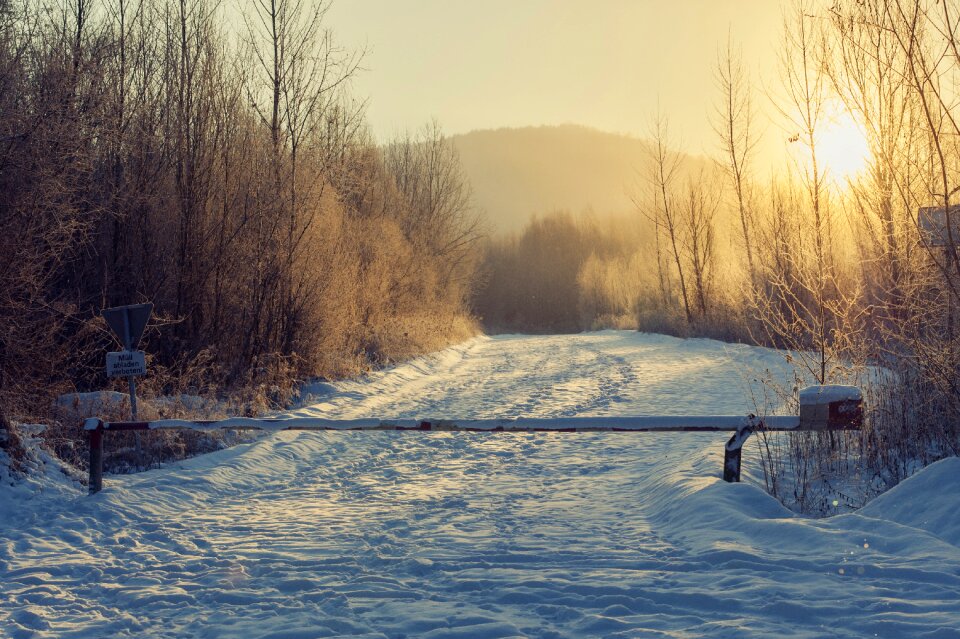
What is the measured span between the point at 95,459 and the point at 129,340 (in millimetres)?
2519

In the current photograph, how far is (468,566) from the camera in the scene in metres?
5.10

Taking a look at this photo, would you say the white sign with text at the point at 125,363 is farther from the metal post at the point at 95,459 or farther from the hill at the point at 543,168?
the hill at the point at 543,168

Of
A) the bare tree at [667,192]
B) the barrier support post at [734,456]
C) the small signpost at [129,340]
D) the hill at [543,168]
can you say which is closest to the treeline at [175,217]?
the small signpost at [129,340]

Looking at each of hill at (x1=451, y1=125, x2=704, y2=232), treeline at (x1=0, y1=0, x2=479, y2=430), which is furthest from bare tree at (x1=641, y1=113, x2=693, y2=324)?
hill at (x1=451, y1=125, x2=704, y2=232)

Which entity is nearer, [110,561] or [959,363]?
[110,561]

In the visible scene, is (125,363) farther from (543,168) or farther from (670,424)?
(543,168)

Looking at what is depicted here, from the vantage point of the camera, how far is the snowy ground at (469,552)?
4113mm

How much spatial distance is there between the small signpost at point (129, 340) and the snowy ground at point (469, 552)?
53.1 inches

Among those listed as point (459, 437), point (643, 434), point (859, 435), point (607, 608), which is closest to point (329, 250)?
point (459, 437)

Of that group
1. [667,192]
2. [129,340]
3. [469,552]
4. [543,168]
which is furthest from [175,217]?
[543,168]

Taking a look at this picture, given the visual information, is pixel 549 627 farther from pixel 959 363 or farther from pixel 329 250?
pixel 329 250

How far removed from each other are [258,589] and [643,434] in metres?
7.54

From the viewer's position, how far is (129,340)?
9234mm

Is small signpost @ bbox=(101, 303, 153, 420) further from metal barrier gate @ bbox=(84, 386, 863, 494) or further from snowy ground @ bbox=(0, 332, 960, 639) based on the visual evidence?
metal barrier gate @ bbox=(84, 386, 863, 494)
